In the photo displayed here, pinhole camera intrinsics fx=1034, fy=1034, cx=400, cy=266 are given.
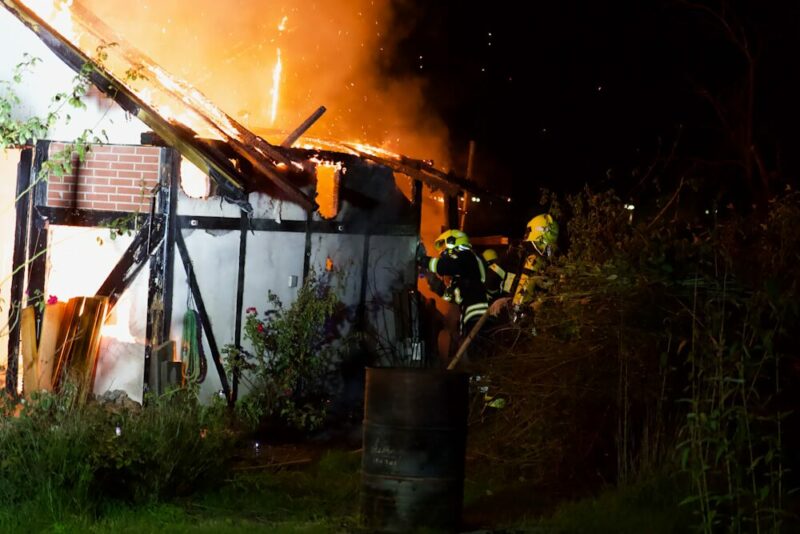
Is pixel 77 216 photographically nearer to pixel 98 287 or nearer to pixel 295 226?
pixel 98 287

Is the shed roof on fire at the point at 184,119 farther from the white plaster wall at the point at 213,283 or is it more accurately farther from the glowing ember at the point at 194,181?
the white plaster wall at the point at 213,283

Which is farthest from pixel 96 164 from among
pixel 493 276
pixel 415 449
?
pixel 415 449

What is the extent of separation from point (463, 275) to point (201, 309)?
2948 millimetres

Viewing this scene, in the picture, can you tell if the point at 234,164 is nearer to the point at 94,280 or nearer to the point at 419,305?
the point at 94,280

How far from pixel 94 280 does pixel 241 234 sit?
163cm

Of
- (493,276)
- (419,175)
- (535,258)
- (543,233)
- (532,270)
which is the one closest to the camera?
(535,258)

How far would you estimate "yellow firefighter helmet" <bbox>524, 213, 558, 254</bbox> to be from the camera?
33.7 ft

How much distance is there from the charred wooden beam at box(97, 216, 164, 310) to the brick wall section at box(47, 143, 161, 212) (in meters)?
0.25

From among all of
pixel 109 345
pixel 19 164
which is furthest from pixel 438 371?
pixel 19 164

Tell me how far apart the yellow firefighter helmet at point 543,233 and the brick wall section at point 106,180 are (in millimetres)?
4045

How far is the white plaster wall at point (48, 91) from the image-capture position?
414 inches

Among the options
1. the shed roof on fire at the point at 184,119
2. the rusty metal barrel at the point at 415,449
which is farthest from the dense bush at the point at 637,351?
the shed roof on fire at the point at 184,119

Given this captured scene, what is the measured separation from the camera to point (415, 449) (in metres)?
7.00

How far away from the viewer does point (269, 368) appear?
10969 mm
